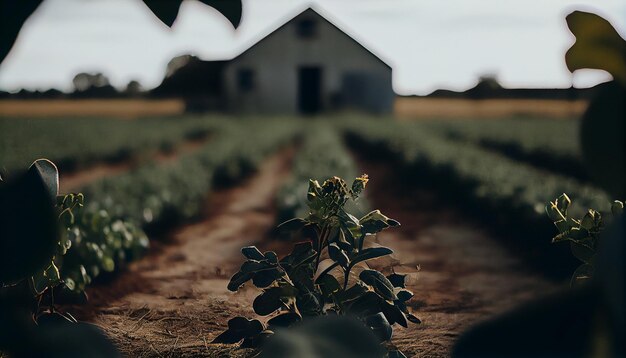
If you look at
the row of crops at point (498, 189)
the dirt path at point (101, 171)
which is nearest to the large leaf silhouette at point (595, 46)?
the row of crops at point (498, 189)

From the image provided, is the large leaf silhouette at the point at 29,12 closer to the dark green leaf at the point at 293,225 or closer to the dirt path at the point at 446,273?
the dark green leaf at the point at 293,225

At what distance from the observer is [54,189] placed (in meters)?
0.81

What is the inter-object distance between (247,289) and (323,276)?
171cm

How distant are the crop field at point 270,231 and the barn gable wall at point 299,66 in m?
13.3

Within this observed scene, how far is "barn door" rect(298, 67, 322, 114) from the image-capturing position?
3091 cm

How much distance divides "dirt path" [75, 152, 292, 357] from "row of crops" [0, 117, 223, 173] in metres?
5.21

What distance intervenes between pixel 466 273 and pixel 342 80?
2437cm

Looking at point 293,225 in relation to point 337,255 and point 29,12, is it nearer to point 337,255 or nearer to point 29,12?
point 337,255

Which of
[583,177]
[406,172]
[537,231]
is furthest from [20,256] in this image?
[583,177]

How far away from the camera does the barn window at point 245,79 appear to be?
97.9 feet

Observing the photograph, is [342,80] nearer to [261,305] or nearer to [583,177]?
[583,177]

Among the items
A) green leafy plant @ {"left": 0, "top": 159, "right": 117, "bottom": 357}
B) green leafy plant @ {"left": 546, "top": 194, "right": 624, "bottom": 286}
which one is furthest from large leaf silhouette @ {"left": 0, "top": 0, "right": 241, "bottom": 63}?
green leafy plant @ {"left": 546, "top": 194, "right": 624, "bottom": 286}

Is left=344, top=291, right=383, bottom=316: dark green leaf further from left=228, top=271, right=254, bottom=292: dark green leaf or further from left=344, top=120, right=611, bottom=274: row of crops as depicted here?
left=344, top=120, right=611, bottom=274: row of crops

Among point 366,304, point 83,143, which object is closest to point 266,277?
point 366,304
